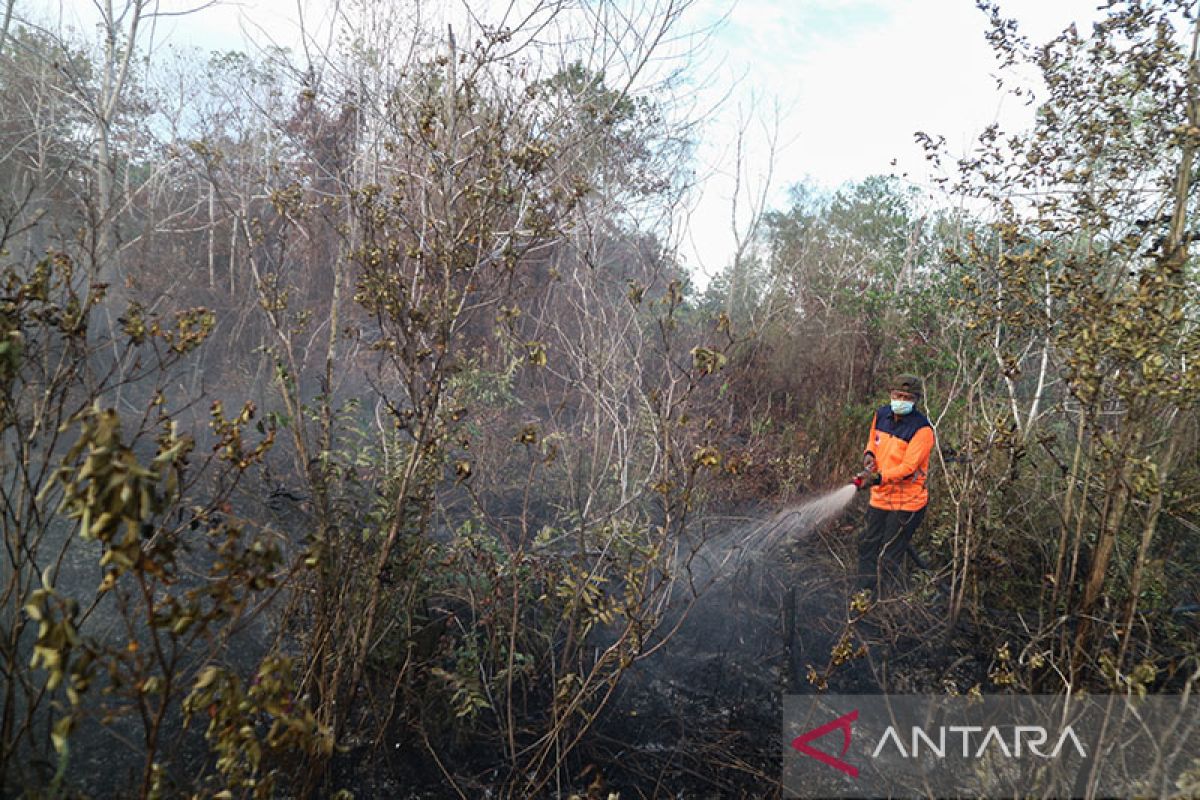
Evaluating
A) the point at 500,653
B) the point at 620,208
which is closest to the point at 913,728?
the point at 500,653

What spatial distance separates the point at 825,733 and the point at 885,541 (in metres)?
1.80

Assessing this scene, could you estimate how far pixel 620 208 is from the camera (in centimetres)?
662

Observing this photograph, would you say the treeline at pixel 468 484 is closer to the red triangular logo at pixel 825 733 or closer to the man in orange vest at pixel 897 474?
the man in orange vest at pixel 897 474

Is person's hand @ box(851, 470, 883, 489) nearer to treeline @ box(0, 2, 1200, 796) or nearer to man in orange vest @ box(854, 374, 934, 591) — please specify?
man in orange vest @ box(854, 374, 934, 591)

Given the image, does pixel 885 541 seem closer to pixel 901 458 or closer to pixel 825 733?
pixel 901 458

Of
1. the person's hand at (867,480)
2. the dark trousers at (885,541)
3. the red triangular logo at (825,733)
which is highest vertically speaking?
the person's hand at (867,480)

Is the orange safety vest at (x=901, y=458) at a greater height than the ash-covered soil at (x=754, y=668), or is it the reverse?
the orange safety vest at (x=901, y=458)

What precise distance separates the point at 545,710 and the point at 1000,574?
138 inches

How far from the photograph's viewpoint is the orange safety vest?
4.43m

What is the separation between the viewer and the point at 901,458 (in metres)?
4.50

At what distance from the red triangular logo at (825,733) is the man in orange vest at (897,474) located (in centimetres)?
113

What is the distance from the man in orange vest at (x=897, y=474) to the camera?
4453mm

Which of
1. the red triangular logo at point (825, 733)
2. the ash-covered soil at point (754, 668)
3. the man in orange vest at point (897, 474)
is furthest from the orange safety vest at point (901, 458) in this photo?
the red triangular logo at point (825, 733)

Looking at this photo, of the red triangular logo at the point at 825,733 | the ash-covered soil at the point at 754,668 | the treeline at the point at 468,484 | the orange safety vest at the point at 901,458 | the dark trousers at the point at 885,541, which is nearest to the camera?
the treeline at the point at 468,484
